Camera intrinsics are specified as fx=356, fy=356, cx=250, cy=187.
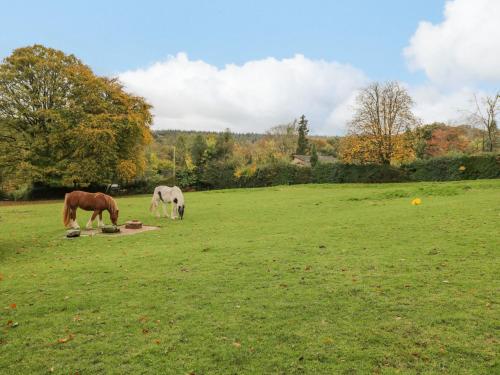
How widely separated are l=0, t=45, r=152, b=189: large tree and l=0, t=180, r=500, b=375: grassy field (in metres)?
26.7

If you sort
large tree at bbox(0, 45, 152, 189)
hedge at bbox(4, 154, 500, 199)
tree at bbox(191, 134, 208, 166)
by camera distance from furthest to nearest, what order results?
tree at bbox(191, 134, 208, 166) < large tree at bbox(0, 45, 152, 189) < hedge at bbox(4, 154, 500, 199)

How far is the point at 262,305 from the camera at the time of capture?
5.78 m

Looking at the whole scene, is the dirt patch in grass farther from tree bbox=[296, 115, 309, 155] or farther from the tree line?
tree bbox=[296, 115, 309, 155]

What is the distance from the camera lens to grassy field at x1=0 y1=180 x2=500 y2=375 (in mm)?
4262

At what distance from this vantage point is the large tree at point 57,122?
35.4 metres

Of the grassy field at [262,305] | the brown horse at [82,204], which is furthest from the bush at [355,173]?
the brown horse at [82,204]

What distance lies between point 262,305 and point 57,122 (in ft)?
119

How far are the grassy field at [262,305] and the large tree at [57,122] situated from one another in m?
26.7

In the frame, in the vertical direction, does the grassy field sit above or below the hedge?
below

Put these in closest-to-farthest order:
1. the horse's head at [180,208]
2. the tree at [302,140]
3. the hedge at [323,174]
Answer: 1. the horse's head at [180,208]
2. the hedge at [323,174]
3. the tree at [302,140]

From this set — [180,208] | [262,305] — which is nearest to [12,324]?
[262,305]

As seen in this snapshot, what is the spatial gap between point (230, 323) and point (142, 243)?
7.63 metres

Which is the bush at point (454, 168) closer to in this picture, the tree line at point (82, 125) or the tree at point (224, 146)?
the tree line at point (82, 125)

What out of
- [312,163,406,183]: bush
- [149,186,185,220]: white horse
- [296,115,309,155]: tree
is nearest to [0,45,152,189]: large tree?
[149,186,185,220]: white horse
